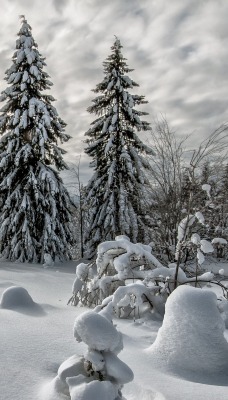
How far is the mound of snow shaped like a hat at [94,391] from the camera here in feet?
6.34

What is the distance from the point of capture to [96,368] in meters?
2.04

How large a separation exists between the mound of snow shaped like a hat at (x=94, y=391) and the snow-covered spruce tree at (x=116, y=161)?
41.8ft

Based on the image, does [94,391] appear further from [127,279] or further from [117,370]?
[127,279]

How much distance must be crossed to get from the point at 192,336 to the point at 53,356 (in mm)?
1296

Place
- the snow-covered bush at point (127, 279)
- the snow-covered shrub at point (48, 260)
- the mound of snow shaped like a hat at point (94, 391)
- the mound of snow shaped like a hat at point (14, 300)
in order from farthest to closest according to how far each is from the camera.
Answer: the snow-covered shrub at point (48, 260), the mound of snow shaped like a hat at point (14, 300), the snow-covered bush at point (127, 279), the mound of snow shaped like a hat at point (94, 391)

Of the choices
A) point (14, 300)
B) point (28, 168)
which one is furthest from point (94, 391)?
point (28, 168)

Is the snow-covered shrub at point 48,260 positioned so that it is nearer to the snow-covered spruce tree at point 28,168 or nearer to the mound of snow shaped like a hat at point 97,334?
the snow-covered spruce tree at point 28,168

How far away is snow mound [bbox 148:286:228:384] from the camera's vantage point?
292 centimetres

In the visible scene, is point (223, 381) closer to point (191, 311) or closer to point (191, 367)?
point (191, 367)

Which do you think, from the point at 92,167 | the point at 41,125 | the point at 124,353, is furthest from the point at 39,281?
the point at 92,167

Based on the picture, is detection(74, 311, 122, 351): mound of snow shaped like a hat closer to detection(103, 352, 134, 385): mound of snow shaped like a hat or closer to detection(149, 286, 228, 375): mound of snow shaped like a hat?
detection(103, 352, 134, 385): mound of snow shaped like a hat

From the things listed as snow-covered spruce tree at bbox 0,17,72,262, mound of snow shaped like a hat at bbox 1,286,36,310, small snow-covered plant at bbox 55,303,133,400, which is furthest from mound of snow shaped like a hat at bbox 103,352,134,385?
snow-covered spruce tree at bbox 0,17,72,262

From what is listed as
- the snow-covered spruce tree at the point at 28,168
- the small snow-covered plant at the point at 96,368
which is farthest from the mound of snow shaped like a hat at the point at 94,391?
the snow-covered spruce tree at the point at 28,168

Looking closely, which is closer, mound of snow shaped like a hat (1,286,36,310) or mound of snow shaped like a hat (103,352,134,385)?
mound of snow shaped like a hat (103,352,134,385)
